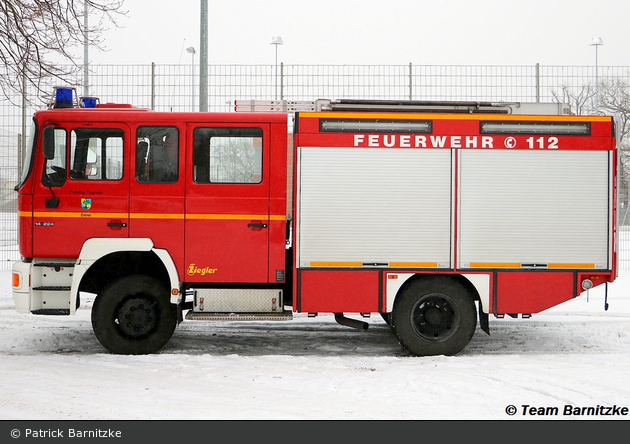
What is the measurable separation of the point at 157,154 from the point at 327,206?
6.62 ft

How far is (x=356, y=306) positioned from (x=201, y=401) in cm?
241

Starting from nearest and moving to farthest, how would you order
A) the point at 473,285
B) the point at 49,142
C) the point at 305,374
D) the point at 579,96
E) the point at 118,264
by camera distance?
the point at 305,374 < the point at 49,142 < the point at 473,285 < the point at 118,264 < the point at 579,96

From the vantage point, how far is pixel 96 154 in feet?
24.8

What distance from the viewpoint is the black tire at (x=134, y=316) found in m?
7.57

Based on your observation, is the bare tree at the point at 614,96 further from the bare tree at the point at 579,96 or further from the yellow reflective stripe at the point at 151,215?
the yellow reflective stripe at the point at 151,215

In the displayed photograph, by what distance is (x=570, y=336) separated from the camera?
9031 millimetres

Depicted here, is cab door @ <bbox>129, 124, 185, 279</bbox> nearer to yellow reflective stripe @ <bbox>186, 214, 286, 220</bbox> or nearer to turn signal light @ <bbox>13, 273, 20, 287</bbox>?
yellow reflective stripe @ <bbox>186, 214, 286, 220</bbox>

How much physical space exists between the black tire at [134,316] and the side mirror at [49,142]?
1.59 metres

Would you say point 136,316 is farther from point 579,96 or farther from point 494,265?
point 579,96

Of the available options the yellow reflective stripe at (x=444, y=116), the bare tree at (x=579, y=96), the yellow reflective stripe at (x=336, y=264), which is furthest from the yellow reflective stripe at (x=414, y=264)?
the bare tree at (x=579, y=96)

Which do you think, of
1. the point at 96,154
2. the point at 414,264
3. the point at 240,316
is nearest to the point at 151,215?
the point at 96,154

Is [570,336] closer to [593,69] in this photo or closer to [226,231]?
[226,231]

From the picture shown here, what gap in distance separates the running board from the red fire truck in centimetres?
3
